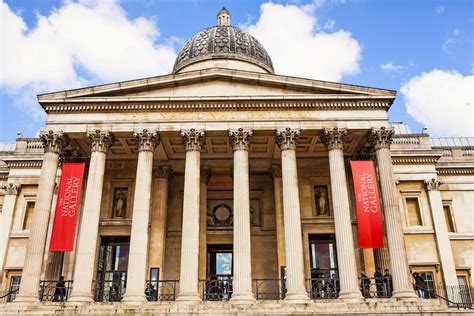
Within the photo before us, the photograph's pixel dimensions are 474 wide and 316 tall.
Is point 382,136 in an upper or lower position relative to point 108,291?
upper

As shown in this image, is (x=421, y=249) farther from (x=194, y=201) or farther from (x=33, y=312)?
(x=33, y=312)

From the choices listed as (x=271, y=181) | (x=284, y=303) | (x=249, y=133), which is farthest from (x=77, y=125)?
(x=284, y=303)

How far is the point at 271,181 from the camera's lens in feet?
82.9

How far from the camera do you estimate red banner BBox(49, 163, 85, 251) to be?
19.4m

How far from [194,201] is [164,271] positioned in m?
5.57

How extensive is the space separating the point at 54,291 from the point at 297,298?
1188 centimetres

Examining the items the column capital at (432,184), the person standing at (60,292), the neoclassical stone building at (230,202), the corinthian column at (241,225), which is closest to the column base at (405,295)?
the neoclassical stone building at (230,202)

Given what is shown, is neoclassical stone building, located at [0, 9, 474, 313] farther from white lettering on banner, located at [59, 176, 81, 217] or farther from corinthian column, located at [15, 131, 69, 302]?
white lettering on banner, located at [59, 176, 81, 217]

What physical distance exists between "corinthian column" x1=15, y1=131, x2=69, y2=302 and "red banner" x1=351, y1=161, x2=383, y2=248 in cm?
1381

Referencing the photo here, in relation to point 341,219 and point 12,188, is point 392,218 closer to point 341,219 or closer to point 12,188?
point 341,219

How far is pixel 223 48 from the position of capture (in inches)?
1136

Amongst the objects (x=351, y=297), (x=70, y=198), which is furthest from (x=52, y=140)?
(x=351, y=297)

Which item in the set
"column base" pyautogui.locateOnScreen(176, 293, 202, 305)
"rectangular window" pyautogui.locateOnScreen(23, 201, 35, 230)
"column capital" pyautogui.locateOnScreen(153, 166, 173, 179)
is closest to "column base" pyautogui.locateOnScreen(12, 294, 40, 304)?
"column base" pyautogui.locateOnScreen(176, 293, 202, 305)

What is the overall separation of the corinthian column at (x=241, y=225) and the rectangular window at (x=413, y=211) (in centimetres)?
1233
